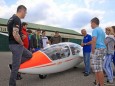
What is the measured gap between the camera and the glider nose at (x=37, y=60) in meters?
6.92

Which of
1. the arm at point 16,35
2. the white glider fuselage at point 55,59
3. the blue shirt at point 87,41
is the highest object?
the arm at point 16,35

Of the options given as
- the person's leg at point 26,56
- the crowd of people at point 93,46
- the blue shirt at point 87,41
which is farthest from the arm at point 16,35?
the blue shirt at point 87,41

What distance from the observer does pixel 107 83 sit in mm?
7184

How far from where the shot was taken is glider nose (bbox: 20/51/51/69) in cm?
692

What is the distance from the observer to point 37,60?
24.3 feet

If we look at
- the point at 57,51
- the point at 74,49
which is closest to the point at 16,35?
the point at 57,51

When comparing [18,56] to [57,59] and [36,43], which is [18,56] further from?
[36,43]

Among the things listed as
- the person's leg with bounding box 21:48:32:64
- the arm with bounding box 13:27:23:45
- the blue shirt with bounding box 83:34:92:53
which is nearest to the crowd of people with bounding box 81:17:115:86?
the blue shirt with bounding box 83:34:92:53

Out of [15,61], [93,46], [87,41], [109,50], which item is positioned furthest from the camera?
[87,41]

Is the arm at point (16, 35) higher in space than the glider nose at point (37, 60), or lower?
higher

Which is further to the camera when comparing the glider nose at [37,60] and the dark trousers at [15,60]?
the glider nose at [37,60]

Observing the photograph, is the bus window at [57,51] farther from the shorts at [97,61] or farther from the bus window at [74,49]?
the shorts at [97,61]

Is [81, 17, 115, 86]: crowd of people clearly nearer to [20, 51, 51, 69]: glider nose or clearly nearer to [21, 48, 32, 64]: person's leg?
[20, 51, 51, 69]: glider nose

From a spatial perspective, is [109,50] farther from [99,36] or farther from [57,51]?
[57,51]
